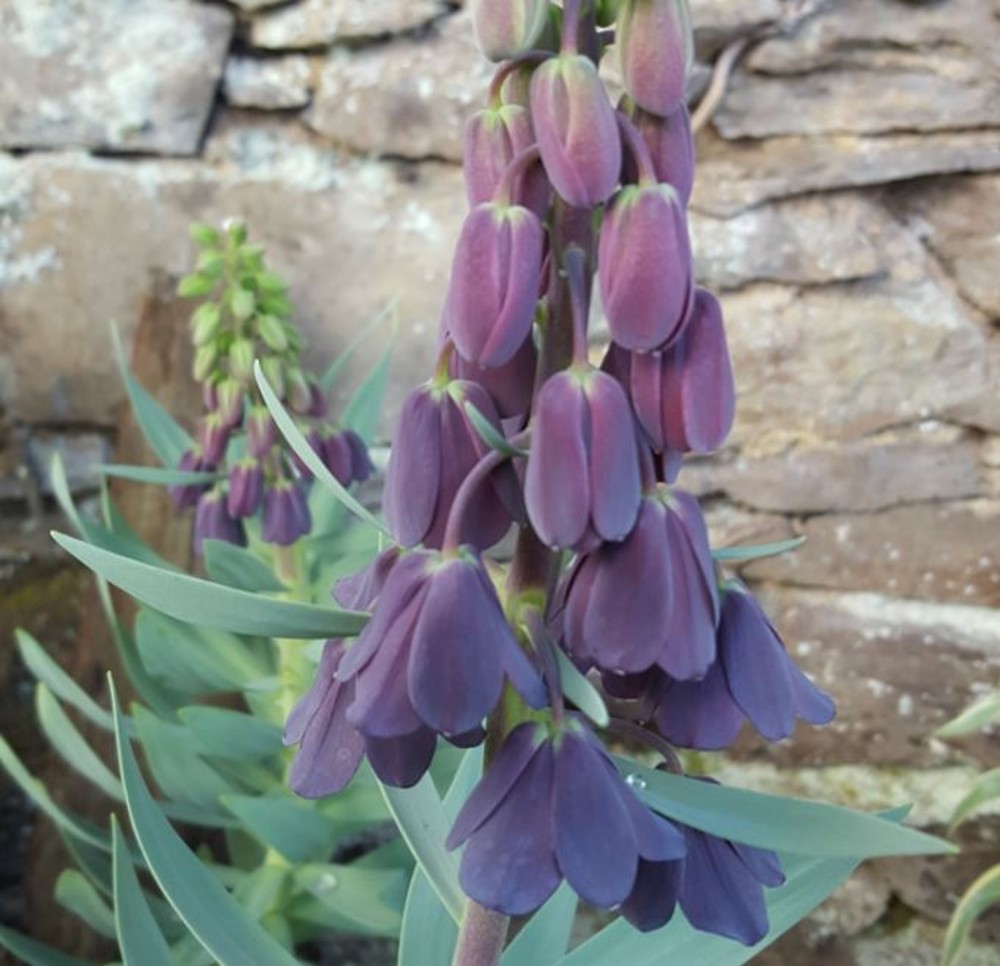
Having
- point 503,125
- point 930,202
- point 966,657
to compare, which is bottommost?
point 966,657

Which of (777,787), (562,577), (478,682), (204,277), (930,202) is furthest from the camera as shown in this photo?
(777,787)

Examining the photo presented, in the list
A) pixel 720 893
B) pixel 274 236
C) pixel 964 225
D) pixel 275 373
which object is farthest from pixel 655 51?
pixel 274 236

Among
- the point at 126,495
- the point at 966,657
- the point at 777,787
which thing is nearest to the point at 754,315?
the point at 966,657

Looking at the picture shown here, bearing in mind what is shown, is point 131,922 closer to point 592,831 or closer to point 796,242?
Result: point 592,831

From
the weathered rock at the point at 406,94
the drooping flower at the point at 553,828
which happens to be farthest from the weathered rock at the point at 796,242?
the drooping flower at the point at 553,828

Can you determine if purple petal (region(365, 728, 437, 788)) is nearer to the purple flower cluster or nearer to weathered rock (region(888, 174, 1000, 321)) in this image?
the purple flower cluster

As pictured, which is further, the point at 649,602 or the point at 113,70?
the point at 113,70

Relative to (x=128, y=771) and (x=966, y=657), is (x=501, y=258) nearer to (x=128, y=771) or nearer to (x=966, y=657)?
(x=128, y=771)
